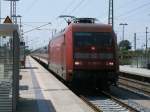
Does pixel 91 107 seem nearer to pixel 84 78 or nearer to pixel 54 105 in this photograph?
pixel 54 105

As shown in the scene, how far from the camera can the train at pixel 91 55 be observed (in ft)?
73.9

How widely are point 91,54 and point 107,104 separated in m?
4.13

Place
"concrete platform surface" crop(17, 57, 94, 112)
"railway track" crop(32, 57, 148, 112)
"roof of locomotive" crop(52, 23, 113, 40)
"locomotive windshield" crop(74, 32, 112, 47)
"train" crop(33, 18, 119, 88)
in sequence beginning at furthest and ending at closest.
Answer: "roof of locomotive" crop(52, 23, 113, 40), "locomotive windshield" crop(74, 32, 112, 47), "train" crop(33, 18, 119, 88), "railway track" crop(32, 57, 148, 112), "concrete platform surface" crop(17, 57, 94, 112)

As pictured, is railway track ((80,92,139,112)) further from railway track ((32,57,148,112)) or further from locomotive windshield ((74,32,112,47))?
locomotive windshield ((74,32,112,47))

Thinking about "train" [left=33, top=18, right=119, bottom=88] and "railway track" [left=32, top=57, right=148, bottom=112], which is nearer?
"railway track" [left=32, top=57, right=148, bottom=112]

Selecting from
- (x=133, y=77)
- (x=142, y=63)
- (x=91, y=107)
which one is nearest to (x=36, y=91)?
(x=91, y=107)

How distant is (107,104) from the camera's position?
19.1m

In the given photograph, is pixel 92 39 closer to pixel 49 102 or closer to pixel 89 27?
pixel 89 27

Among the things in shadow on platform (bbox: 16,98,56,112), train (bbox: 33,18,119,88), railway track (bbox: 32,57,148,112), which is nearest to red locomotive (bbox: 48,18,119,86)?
train (bbox: 33,18,119,88)

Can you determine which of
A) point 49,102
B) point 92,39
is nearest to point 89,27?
point 92,39

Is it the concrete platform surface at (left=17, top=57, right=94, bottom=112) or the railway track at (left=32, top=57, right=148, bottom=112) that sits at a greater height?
the concrete platform surface at (left=17, top=57, right=94, bottom=112)

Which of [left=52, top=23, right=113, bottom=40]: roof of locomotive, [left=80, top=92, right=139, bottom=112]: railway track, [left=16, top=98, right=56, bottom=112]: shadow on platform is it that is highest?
[left=52, top=23, right=113, bottom=40]: roof of locomotive

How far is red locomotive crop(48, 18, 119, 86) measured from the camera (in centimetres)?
2253

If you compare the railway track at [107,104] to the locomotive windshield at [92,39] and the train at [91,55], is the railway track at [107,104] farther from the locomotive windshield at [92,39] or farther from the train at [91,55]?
the locomotive windshield at [92,39]
